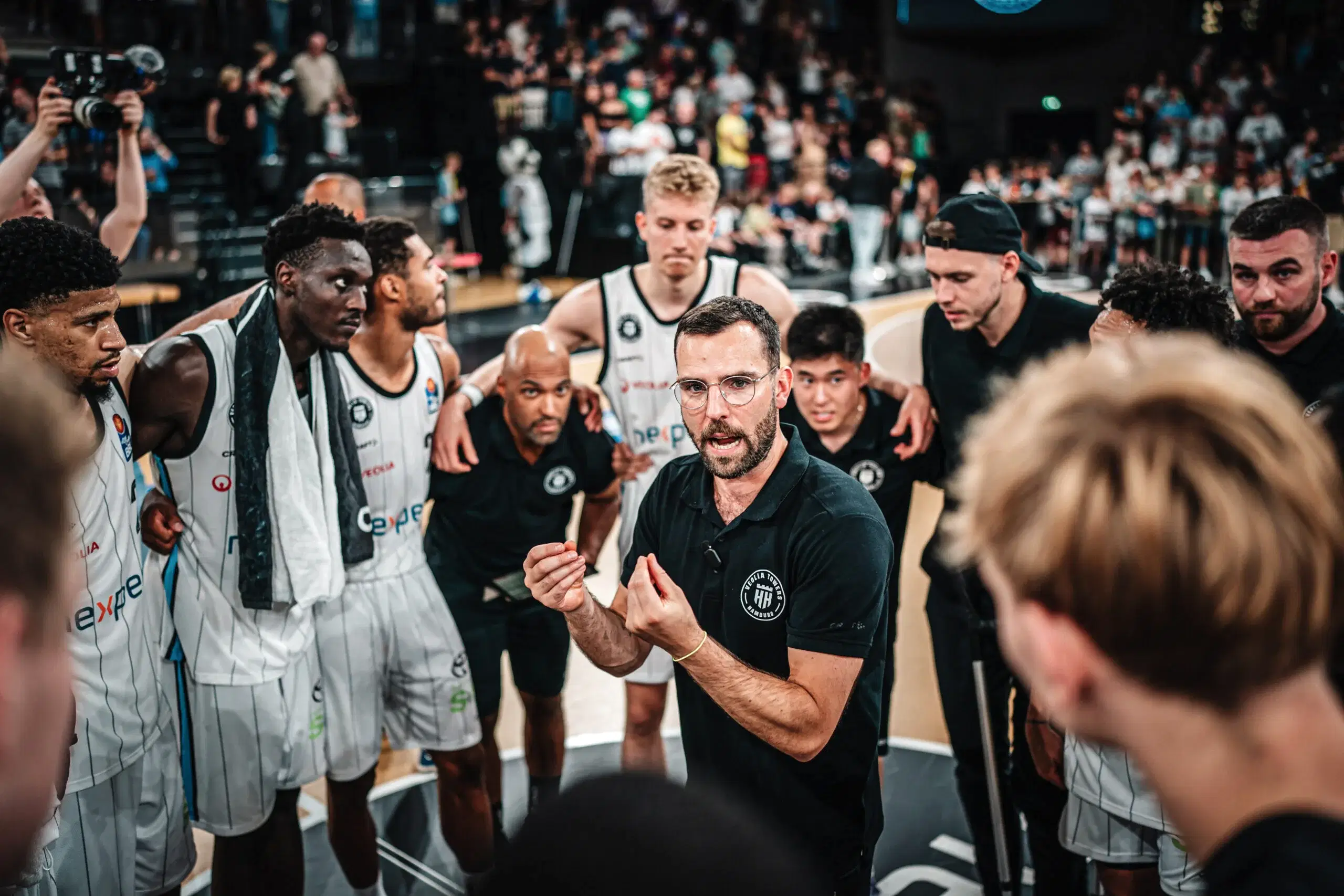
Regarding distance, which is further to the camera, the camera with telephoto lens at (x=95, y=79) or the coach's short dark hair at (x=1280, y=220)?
the camera with telephoto lens at (x=95, y=79)

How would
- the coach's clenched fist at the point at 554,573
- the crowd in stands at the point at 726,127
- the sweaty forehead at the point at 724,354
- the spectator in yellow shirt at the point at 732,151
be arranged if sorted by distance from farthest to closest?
1. the spectator in yellow shirt at the point at 732,151
2. the crowd in stands at the point at 726,127
3. the sweaty forehead at the point at 724,354
4. the coach's clenched fist at the point at 554,573

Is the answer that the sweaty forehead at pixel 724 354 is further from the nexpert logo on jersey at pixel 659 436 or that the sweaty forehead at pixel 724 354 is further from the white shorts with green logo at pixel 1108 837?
the nexpert logo on jersey at pixel 659 436

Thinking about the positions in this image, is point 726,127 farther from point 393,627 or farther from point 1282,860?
point 1282,860

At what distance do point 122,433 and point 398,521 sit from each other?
40.1 inches

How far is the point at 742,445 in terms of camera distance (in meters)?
2.51

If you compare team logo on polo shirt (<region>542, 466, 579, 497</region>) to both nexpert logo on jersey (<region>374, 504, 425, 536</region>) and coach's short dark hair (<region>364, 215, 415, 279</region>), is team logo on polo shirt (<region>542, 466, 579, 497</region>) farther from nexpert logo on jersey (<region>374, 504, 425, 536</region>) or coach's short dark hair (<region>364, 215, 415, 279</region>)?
coach's short dark hair (<region>364, 215, 415, 279</region>)

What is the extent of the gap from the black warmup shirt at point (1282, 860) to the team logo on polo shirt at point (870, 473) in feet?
9.33

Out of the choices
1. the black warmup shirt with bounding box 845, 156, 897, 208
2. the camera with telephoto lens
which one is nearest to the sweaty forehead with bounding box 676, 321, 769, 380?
the camera with telephoto lens

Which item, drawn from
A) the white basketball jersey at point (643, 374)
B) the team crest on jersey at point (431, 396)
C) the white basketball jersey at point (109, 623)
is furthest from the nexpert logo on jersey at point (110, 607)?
the white basketball jersey at point (643, 374)

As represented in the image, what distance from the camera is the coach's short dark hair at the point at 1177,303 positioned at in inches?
115

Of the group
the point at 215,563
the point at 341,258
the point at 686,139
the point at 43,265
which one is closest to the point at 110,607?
the point at 215,563

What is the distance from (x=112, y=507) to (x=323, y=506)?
0.64 meters

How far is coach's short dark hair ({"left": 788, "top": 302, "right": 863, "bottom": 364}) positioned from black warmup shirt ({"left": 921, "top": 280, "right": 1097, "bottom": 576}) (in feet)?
1.05

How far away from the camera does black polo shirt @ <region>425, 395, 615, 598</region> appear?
4008 mm
